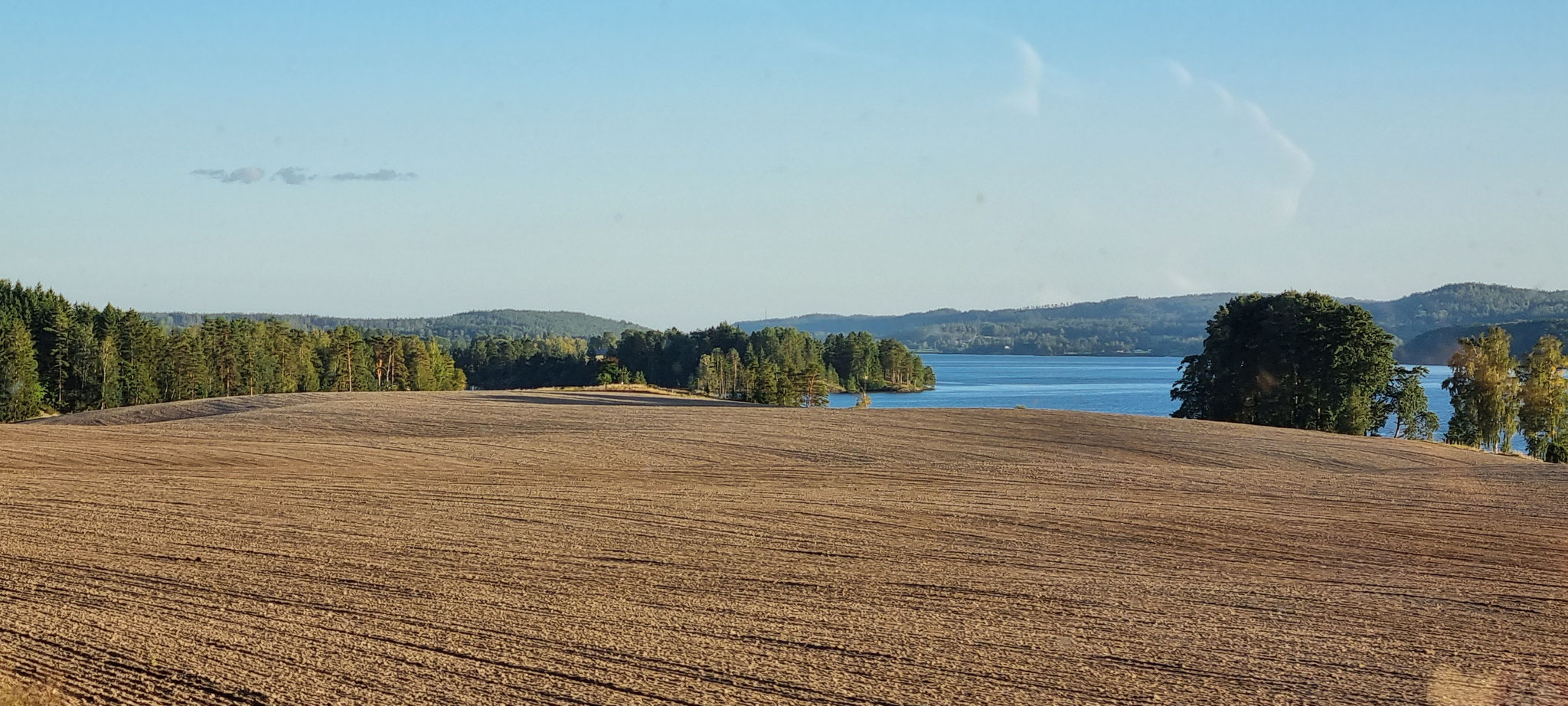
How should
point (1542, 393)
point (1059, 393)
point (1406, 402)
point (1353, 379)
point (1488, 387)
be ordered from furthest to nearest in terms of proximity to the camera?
point (1059, 393) < point (1406, 402) < point (1488, 387) < point (1542, 393) < point (1353, 379)

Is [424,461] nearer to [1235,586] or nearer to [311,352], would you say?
[1235,586]

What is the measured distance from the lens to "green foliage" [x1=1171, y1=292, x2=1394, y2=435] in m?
52.3

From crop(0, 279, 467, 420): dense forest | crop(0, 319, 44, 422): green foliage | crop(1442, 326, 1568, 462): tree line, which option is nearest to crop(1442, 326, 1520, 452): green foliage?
crop(1442, 326, 1568, 462): tree line

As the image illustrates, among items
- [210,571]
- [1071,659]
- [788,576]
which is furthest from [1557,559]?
[210,571]

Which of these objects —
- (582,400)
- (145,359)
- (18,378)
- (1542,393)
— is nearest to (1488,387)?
(1542,393)

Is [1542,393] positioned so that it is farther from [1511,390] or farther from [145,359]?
[145,359]

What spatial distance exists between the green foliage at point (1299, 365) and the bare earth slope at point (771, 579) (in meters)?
22.8

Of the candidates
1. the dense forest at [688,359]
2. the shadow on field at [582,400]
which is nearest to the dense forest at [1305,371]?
the shadow on field at [582,400]

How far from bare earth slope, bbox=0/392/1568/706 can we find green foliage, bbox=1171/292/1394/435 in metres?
22.8

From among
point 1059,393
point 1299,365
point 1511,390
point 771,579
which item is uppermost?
point 1299,365

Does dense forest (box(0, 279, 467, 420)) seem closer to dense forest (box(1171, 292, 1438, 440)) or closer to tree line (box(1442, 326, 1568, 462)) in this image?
dense forest (box(1171, 292, 1438, 440))

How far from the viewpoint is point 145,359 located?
79062mm

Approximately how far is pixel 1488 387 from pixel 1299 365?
30.0 ft

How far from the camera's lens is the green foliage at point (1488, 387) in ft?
181
